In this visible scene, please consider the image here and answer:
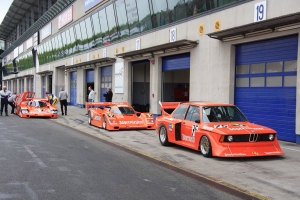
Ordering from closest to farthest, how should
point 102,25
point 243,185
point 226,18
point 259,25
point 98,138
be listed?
point 243,185 → point 259,25 → point 98,138 → point 226,18 → point 102,25

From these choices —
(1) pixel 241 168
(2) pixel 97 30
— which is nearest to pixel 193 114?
(1) pixel 241 168

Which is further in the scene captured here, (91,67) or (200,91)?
(91,67)

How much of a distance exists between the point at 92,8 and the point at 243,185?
979 inches

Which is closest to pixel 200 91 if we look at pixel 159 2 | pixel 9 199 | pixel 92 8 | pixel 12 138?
pixel 159 2

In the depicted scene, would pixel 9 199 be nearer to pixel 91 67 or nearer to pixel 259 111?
pixel 259 111

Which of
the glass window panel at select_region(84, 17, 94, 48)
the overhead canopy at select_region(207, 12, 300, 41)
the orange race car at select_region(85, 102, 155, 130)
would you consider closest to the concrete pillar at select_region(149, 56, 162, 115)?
the orange race car at select_region(85, 102, 155, 130)

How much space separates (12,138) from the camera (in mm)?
11516

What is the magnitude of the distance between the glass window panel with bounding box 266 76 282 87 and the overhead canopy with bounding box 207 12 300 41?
5.28ft

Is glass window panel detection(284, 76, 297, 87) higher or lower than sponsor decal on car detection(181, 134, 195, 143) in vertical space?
higher

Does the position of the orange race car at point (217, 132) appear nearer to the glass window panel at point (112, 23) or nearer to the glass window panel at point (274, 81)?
the glass window panel at point (274, 81)

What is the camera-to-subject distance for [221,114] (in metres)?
9.39

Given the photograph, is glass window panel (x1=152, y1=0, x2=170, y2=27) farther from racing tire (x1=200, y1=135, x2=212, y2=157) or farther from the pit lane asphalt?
racing tire (x1=200, y1=135, x2=212, y2=157)

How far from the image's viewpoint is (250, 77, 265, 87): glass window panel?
1263 centimetres

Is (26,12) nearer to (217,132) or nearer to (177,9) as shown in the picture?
(177,9)
